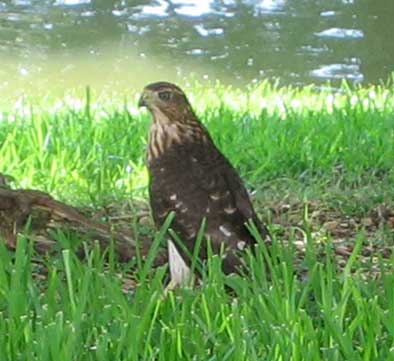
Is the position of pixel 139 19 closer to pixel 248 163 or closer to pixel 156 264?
pixel 248 163

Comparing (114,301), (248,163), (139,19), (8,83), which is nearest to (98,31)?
(139,19)

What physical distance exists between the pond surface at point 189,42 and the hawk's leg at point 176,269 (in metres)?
7.30

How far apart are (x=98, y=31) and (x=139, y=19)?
625 mm

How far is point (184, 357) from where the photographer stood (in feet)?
9.18

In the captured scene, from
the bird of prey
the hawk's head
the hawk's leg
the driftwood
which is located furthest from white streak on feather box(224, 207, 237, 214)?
the hawk's head

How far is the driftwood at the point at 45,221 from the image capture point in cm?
402

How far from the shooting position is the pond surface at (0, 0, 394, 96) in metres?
11.9

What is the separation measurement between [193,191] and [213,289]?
3.19 ft

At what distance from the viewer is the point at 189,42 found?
1289 cm

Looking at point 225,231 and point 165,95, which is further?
point 165,95

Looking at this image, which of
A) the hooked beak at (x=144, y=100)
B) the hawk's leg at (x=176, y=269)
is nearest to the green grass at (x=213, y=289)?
the hawk's leg at (x=176, y=269)

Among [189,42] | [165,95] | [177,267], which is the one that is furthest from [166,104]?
[189,42]

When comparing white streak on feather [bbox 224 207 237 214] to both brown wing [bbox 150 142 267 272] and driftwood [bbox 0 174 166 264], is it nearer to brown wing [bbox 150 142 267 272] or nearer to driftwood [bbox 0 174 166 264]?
brown wing [bbox 150 142 267 272]

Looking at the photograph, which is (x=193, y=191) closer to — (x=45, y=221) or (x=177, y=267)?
(x=177, y=267)
